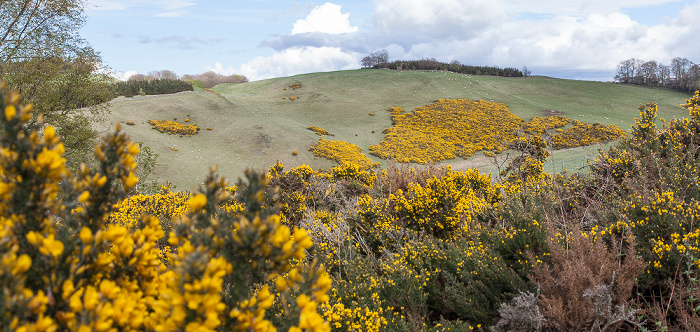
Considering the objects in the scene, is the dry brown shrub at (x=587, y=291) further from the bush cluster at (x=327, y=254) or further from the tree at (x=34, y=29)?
the tree at (x=34, y=29)

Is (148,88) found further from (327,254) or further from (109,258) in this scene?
(109,258)

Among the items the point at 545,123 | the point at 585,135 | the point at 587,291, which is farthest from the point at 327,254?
the point at 545,123

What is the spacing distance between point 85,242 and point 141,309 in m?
0.30

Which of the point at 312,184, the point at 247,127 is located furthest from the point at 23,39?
the point at 312,184

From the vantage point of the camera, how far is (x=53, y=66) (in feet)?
44.5

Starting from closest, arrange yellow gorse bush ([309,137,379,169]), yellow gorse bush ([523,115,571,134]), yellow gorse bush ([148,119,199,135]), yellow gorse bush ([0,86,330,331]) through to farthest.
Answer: yellow gorse bush ([0,86,330,331]) < yellow gorse bush ([309,137,379,169]) < yellow gorse bush ([148,119,199,135]) < yellow gorse bush ([523,115,571,134])

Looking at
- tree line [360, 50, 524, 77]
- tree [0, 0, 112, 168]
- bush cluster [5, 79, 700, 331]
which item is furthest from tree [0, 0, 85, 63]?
tree line [360, 50, 524, 77]

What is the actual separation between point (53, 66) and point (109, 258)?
55.6 ft

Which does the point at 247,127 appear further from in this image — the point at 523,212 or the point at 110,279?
the point at 110,279

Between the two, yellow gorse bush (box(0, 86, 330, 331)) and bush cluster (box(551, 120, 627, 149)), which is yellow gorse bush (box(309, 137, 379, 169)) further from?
yellow gorse bush (box(0, 86, 330, 331))

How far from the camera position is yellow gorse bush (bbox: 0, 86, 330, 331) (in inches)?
41.4

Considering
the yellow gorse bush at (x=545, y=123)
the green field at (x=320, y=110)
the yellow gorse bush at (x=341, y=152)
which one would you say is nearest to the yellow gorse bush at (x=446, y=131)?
the yellow gorse bush at (x=545, y=123)

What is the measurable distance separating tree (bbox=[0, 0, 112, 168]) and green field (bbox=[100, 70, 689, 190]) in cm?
337

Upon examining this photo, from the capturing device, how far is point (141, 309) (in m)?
1.23
